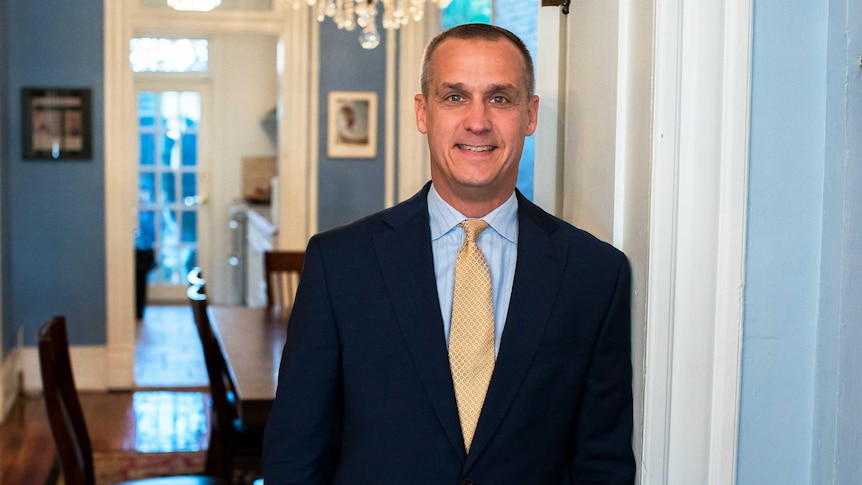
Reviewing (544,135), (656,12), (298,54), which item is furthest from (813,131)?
(298,54)

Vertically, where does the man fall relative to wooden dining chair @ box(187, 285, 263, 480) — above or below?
above

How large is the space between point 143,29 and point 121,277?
156 centimetres

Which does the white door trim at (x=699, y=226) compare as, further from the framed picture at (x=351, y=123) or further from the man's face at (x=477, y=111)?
the framed picture at (x=351, y=123)

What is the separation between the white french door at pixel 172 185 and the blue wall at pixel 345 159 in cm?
411

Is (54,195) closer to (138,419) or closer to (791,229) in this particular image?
(138,419)

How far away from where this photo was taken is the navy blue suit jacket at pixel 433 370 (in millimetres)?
1385

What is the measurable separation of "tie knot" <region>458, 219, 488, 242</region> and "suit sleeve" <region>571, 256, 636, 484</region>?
208 millimetres

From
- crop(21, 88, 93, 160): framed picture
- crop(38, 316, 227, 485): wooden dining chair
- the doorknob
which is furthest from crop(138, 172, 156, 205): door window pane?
crop(38, 316, 227, 485): wooden dining chair

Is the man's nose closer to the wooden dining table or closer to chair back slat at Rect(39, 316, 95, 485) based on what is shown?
the wooden dining table

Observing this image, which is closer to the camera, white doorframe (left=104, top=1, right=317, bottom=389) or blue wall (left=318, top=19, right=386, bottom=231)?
white doorframe (left=104, top=1, right=317, bottom=389)

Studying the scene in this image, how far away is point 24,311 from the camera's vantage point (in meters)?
6.68

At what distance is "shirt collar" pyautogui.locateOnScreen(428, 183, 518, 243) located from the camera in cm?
149

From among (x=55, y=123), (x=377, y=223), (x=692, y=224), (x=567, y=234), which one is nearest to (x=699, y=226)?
(x=692, y=224)

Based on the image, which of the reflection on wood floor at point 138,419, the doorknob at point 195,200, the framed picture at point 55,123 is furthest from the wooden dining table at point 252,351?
the doorknob at point 195,200
